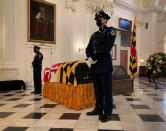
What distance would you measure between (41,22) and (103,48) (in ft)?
21.4

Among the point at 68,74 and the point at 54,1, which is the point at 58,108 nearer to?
the point at 68,74

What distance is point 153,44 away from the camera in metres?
15.9

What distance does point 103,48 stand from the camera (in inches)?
123

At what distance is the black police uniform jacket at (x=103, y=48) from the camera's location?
3.13 metres

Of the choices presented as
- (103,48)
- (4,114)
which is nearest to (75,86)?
(103,48)

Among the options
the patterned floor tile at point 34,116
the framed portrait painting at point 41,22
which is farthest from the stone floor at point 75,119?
the framed portrait painting at point 41,22

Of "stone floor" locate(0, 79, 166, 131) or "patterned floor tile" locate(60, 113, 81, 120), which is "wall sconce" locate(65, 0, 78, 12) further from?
"patterned floor tile" locate(60, 113, 81, 120)

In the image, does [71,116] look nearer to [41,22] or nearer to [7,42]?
[7,42]

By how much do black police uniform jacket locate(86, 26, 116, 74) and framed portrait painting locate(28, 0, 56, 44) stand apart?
5832mm

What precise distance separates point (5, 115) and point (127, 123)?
2.15m

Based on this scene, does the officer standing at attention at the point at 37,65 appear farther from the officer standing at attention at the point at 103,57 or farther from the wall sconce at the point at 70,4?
the wall sconce at the point at 70,4

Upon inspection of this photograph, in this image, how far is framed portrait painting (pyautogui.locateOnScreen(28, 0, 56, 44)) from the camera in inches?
339

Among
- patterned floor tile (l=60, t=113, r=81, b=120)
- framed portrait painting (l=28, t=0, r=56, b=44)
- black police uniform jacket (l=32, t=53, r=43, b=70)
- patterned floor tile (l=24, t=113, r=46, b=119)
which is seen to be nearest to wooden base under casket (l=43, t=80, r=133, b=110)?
patterned floor tile (l=60, t=113, r=81, b=120)

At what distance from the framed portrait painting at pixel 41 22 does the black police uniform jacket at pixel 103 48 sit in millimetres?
5832
